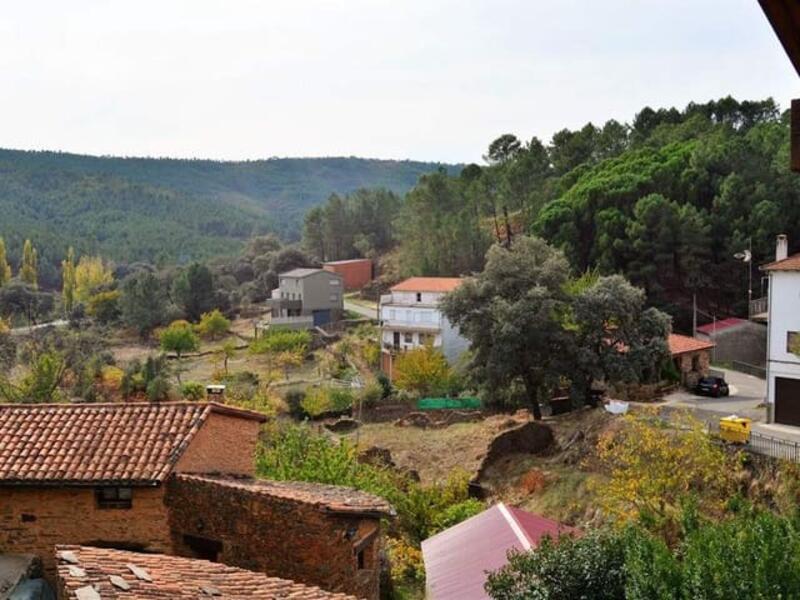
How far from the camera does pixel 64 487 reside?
49.6 feet

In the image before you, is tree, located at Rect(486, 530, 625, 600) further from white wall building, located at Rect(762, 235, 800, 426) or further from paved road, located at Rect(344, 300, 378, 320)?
paved road, located at Rect(344, 300, 378, 320)

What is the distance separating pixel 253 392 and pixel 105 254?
12993 centimetres

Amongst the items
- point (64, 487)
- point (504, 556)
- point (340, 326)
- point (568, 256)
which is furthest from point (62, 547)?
point (340, 326)

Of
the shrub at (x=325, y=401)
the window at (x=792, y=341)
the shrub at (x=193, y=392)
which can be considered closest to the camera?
the window at (x=792, y=341)

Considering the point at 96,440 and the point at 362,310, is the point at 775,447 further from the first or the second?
the point at 362,310

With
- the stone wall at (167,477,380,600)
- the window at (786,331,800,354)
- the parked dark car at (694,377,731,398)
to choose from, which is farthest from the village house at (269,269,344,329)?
the stone wall at (167,477,380,600)

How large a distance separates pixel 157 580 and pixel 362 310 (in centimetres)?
7792

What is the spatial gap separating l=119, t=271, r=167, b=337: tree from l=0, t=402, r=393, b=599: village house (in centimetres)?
7348

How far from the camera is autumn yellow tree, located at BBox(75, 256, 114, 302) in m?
108

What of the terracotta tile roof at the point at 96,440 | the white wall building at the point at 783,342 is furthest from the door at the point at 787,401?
the terracotta tile roof at the point at 96,440

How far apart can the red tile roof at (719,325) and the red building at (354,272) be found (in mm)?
56939

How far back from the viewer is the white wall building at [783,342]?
103ft

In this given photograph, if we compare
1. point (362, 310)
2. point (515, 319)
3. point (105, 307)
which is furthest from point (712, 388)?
point (105, 307)

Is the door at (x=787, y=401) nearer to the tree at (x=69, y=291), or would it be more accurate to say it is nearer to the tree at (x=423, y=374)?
the tree at (x=423, y=374)
